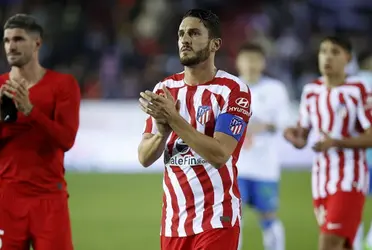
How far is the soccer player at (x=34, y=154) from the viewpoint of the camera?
6.35 m

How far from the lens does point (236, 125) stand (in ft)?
18.3

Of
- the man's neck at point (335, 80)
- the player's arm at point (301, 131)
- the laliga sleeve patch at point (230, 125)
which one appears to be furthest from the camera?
the man's neck at point (335, 80)

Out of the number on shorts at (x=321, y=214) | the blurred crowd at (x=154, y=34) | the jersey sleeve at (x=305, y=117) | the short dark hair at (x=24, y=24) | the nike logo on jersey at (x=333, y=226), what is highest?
the blurred crowd at (x=154, y=34)

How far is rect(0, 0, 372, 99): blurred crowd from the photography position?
19.6 m

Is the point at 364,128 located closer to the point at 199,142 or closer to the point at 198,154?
the point at 198,154

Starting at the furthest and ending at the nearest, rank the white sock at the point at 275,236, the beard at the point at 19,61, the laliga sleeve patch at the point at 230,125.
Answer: the white sock at the point at 275,236 < the beard at the point at 19,61 < the laliga sleeve patch at the point at 230,125

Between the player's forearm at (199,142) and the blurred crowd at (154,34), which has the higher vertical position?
the blurred crowd at (154,34)

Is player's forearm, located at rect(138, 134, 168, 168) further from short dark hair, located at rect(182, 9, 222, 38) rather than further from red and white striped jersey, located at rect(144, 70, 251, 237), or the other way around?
short dark hair, located at rect(182, 9, 222, 38)

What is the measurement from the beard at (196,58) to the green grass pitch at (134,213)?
5.43 metres

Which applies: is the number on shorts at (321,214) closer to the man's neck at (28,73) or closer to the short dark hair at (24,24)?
the man's neck at (28,73)

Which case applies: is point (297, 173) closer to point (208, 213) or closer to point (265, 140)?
point (265, 140)

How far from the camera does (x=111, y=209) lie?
45.3 feet

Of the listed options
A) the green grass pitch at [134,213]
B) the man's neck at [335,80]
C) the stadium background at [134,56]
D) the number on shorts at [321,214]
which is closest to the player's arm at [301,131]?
the man's neck at [335,80]

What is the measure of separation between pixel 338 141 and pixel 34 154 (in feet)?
8.91
